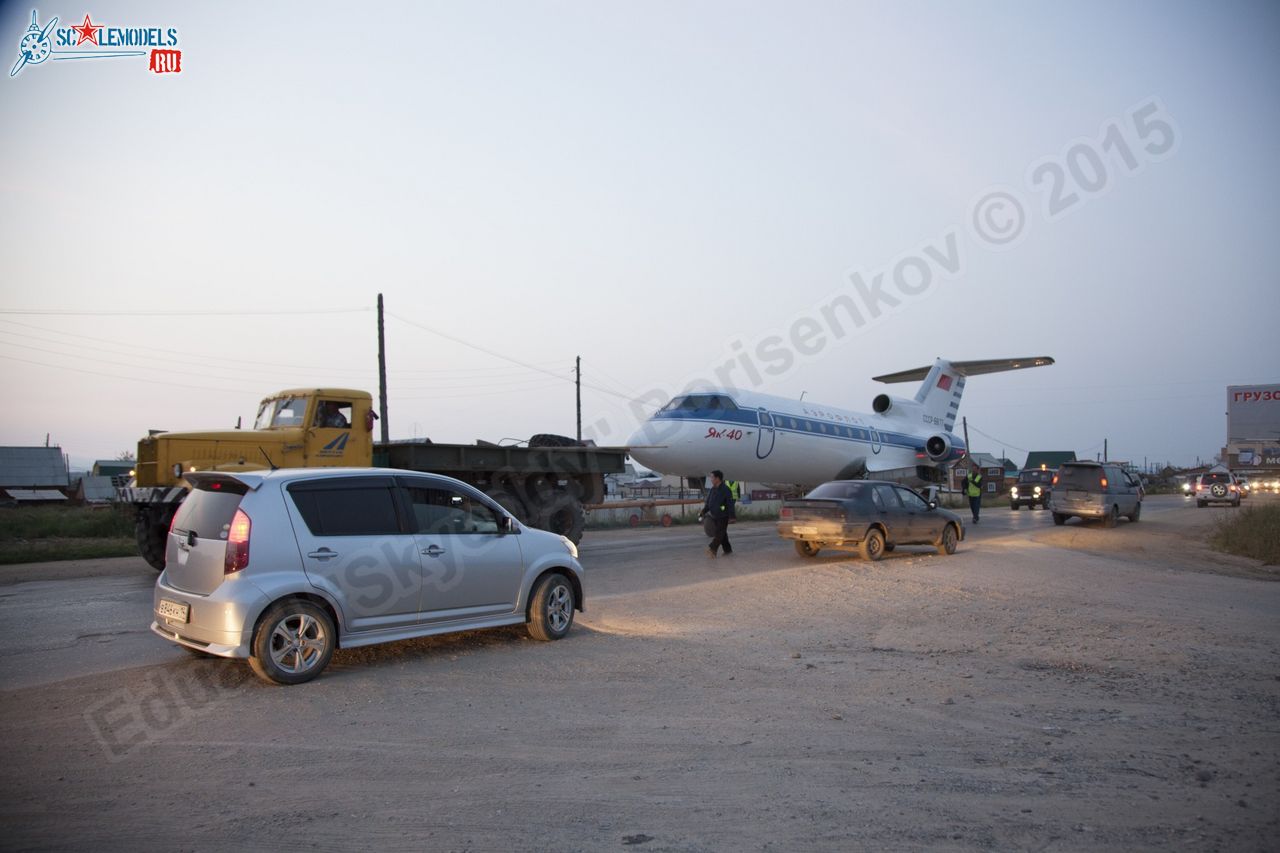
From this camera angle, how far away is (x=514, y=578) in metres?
7.88

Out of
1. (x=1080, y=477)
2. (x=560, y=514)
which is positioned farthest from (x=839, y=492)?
(x=1080, y=477)

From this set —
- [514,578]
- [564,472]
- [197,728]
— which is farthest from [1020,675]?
[564,472]

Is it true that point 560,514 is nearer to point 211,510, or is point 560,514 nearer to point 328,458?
point 328,458

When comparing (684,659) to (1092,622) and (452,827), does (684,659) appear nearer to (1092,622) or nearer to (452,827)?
(452,827)

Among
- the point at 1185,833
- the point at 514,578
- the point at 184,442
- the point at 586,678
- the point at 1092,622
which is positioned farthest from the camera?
the point at 184,442

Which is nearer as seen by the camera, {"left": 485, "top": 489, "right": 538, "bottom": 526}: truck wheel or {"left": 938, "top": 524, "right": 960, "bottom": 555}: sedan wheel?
{"left": 485, "top": 489, "right": 538, "bottom": 526}: truck wheel

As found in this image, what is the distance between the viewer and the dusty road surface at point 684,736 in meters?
3.91

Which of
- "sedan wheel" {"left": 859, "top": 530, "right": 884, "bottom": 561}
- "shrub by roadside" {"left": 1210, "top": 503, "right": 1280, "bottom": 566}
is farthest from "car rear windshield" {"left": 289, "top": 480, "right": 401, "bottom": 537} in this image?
"shrub by roadside" {"left": 1210, "top": 503, "right": 1280, "bottom": 566}

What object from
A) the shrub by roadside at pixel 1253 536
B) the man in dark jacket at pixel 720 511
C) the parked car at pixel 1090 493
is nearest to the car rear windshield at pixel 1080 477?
the parked car at pixel 1090 493

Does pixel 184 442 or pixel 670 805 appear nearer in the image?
pixel 670 805

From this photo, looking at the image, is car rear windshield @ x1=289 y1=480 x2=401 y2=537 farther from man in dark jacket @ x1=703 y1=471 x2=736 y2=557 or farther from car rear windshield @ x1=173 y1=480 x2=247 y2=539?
man in dark jacket @ x1=703 y1=471 x2=736 y2=557

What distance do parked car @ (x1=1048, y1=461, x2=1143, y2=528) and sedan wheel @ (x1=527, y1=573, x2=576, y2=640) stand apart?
2002cm

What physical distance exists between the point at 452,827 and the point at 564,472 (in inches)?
499

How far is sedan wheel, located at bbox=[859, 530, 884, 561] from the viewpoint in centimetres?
1456
